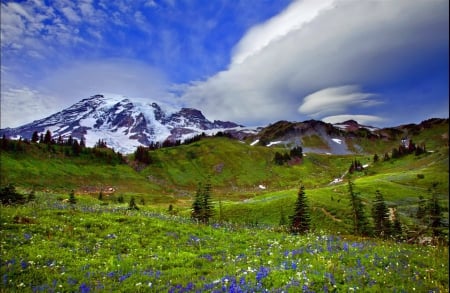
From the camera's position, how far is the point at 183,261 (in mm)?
15203

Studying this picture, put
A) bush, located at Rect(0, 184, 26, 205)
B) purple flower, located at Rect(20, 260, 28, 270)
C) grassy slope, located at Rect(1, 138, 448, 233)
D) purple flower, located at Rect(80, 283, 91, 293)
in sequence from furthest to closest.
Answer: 1. grassy slope, located at Rect(1, 138, 448, 233)
2. bush, located at Rect(0, 184, 26, 205)
3. purple flower, located at Rect(20, 260, 28, 270)
4. purple flower, located at Rect(80, 283, 91, 293)

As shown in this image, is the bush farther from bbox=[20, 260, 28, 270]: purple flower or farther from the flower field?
bbox=[20, 260, 28, 270]: purple flower

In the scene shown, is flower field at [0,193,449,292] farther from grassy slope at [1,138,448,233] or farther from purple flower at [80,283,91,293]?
grassy slope at [1,138,448,233]

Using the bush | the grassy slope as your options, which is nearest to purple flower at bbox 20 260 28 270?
the grassy slope

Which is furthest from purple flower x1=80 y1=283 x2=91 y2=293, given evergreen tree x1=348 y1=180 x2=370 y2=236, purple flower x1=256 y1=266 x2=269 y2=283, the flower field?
evergreen tree x1=348 y1=180 x2=370 y2=236

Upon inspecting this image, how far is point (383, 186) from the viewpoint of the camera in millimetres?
82500

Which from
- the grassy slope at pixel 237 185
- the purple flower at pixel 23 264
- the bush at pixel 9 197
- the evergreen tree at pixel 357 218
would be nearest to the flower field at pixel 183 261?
the purple flower at pixel 23 264

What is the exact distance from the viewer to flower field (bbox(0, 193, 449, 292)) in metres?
11.0

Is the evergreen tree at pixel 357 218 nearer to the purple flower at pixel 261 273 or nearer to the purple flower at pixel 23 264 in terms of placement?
the purple flower at pixel 261 273

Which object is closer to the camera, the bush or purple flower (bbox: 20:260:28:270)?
purple flower (bbox: 20:260:28:270)

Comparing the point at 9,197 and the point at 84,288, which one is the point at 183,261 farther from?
the point at 9,197

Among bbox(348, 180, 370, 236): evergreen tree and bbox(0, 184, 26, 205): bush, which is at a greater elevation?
bbox(0, 184, 26, 205): bush

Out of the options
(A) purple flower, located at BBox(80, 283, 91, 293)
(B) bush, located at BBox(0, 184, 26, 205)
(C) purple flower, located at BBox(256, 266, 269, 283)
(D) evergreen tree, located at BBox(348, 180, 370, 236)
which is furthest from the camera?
(D) evergreen tree, located at BBox(348, 180, 370, 236)

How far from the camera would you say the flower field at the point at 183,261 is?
11.0m
